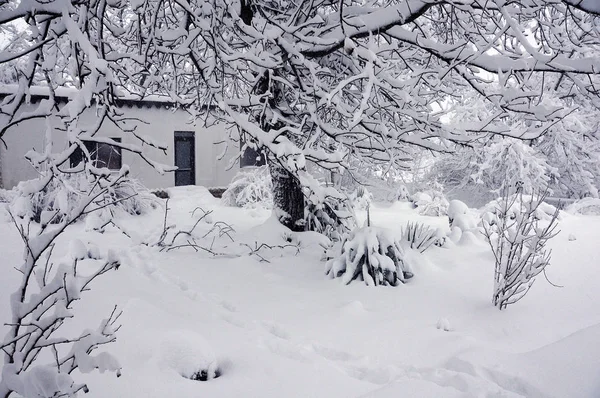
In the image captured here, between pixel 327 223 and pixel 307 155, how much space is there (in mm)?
3018

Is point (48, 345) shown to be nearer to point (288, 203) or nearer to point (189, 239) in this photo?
point (288, 203)

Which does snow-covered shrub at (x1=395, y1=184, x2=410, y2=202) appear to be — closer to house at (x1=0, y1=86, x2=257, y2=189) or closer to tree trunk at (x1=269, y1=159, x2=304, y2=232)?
house at (x1=0, y1=86, x2=257, y2=189)

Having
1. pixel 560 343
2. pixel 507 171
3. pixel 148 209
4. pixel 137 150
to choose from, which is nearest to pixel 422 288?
A: pixel 560 343

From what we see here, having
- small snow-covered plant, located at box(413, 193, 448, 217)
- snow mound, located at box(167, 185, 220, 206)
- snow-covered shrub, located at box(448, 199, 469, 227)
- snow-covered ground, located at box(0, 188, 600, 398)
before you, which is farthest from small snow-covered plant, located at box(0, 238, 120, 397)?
small snow-covered plant, located at box(413, 193, 448, 217)

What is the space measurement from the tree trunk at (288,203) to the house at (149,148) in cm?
460

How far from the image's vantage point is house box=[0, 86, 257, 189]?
1080 cm

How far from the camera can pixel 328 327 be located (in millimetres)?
3455

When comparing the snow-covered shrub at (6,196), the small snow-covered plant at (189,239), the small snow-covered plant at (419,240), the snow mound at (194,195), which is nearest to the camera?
the small snow-covered plant at (189,239)

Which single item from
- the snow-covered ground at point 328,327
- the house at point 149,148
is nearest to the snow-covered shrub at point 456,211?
the snow-covered ground at point 328,327

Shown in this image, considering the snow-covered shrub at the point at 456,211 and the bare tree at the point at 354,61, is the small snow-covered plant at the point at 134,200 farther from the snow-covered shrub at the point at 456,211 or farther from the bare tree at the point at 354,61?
the snow-covered shrub at the point at 456,211

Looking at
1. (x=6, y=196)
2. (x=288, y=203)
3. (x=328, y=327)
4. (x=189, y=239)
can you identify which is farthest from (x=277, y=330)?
(x=6, y=196)

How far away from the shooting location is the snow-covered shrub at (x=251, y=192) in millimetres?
10508

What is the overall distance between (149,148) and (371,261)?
10.6 metres

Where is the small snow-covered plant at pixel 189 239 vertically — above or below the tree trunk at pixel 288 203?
below
